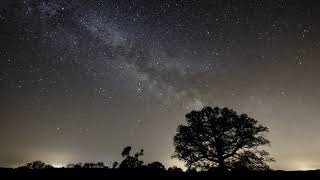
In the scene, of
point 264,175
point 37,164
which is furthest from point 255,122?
point 37,164

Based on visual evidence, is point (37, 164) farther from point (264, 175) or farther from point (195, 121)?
point (264, 175)

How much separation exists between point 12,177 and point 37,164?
87.3 metres

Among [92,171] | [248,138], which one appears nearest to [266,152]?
[248,138]

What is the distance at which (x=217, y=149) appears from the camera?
3066 cm

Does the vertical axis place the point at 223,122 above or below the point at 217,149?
above

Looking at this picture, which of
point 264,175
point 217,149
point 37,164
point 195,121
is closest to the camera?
point 264,175

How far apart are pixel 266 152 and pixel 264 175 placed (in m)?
24.1

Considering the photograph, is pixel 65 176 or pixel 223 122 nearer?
pixel 65 176

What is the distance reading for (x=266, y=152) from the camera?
31391mm

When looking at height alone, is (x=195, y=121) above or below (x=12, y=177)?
above

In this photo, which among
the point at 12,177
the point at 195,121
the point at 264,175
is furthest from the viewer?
the point at 195,121

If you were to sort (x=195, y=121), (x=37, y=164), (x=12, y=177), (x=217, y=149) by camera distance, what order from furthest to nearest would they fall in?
(x=37, y=164)
(x=195, y=121)
(x=217, y=149)
(x=12, y=177)

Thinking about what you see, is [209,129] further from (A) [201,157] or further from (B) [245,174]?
(B) [245,174]

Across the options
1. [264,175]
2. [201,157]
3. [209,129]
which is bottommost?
[264,175]
